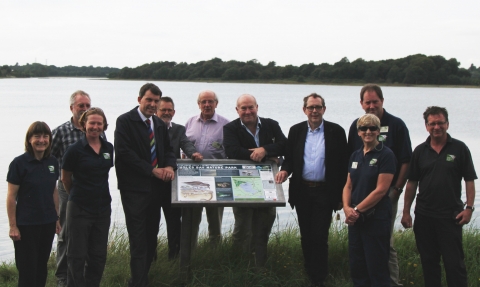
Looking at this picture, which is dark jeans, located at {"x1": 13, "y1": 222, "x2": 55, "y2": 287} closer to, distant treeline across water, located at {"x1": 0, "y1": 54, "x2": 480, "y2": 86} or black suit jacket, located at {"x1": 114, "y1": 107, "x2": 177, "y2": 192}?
black suit jacket, located at {"x1": 114, "y1": 107, "x2": 177, "y2": 192}

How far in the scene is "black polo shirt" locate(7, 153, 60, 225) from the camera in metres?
5.25

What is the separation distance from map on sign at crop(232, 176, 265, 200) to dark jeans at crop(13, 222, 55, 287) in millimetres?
1795

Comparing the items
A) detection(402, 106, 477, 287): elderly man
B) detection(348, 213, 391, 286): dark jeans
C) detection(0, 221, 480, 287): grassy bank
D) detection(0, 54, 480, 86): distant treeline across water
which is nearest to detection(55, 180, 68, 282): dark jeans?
detection(0, 221, 480, 287): grassy bank

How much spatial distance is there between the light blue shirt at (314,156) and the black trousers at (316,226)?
0.45ft

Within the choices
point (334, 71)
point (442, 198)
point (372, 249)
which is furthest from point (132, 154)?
point (334, 71)

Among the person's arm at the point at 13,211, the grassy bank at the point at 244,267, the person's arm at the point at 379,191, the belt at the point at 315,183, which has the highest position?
the person's arm at the point at 379,191

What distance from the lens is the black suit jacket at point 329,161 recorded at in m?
6.07

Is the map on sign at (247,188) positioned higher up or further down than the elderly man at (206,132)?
further down

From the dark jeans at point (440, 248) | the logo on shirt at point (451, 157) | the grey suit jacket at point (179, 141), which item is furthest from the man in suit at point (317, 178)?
the grey suit jacket at point (179, 141)

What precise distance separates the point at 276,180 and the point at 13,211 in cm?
254

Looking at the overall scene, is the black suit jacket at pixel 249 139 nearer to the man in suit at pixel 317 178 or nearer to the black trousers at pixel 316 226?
the man in suit at pixel 317 178

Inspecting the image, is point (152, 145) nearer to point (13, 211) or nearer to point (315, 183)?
point (13, 211)

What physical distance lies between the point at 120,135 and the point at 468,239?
477 centimetres

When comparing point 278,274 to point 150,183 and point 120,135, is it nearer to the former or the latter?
point 150,183
